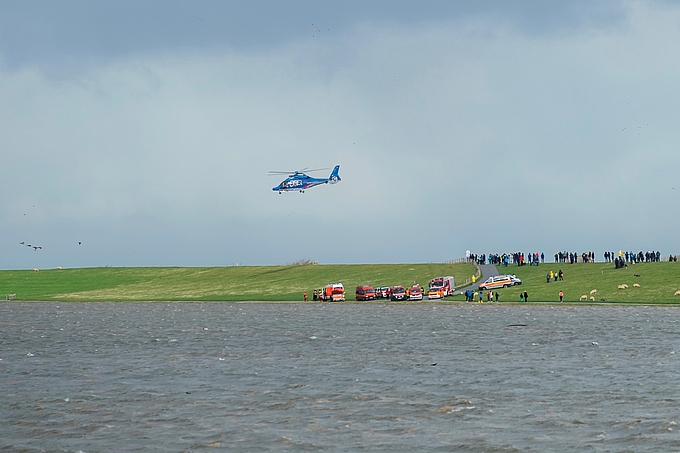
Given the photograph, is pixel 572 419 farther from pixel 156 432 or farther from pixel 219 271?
pixel 219 271

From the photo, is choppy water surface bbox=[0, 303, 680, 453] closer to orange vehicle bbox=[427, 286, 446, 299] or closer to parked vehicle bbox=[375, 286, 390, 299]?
orange vehicle bbox=[427, 286, 446, 299]

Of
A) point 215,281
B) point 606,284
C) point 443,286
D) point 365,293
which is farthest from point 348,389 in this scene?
point 215,281

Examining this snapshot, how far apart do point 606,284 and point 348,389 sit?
2867 inches

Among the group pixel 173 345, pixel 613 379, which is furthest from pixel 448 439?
pixel 173 345

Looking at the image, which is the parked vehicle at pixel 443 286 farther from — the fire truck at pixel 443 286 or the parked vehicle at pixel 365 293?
the parked vehicle at pixel 365 293

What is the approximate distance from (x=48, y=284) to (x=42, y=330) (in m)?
96.6

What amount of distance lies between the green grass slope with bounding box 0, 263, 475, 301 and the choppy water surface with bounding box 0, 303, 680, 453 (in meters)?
58.2

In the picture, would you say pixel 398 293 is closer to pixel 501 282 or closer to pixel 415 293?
pixel 415 293

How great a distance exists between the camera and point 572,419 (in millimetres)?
27656

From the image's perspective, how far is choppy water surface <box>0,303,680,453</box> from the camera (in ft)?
83.6

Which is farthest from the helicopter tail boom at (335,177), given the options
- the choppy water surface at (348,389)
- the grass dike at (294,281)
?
the choppy water surface at (348,389)

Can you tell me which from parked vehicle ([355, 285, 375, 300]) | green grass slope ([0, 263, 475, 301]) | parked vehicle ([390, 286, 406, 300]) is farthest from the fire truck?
green grass slope ([0, 263, 475, 301])

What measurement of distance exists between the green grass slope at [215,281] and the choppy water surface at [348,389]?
2291 inches

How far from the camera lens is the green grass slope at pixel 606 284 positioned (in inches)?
3642
